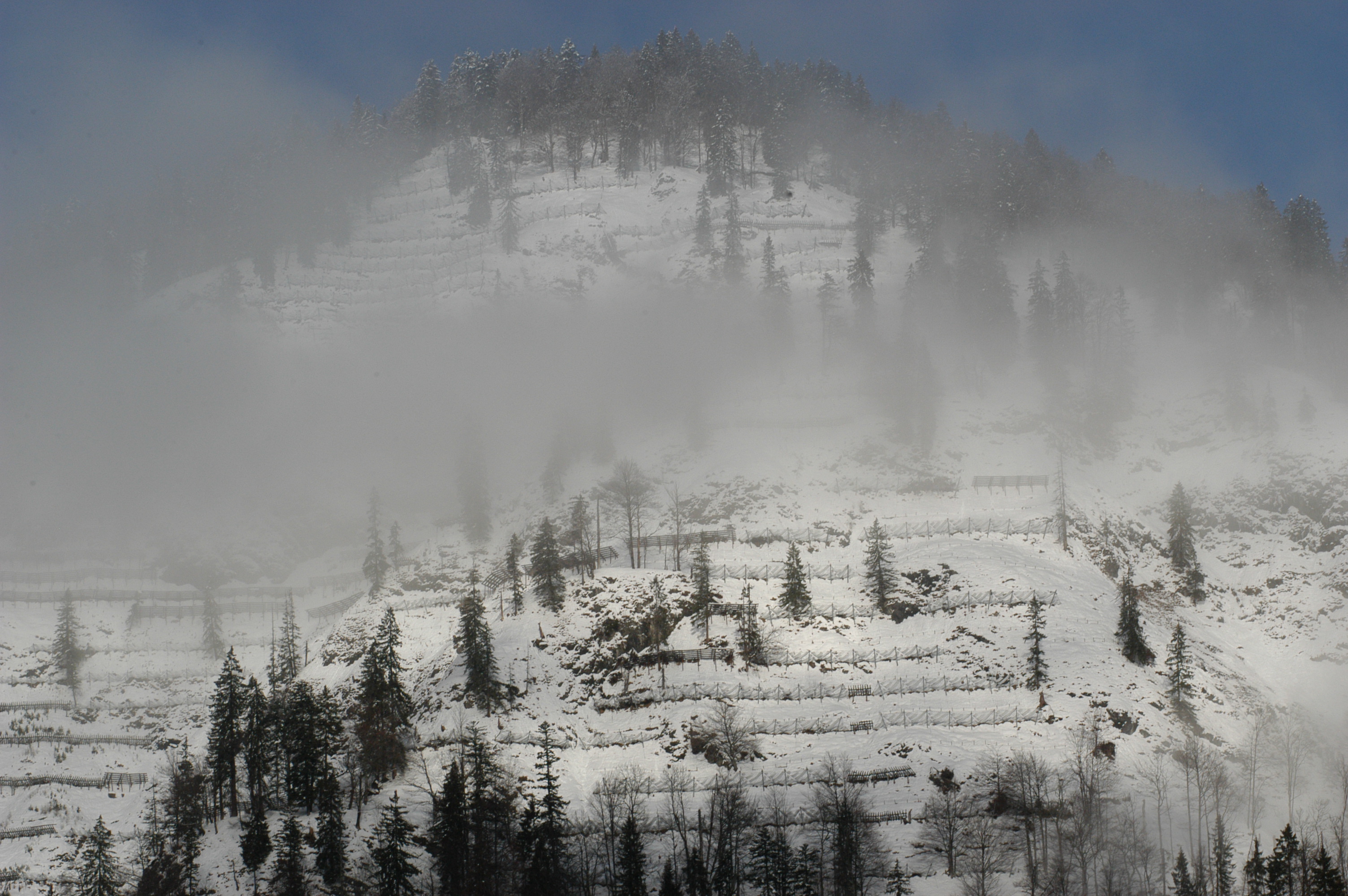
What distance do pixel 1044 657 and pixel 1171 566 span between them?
81.8 feet

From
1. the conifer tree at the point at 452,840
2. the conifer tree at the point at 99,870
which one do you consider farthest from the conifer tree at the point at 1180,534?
the conifer tree at the point at 99,870

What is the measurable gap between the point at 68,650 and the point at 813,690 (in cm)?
6543

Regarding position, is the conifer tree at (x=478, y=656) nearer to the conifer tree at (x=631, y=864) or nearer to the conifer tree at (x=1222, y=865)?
the conifer tree at (x=631, y=864)

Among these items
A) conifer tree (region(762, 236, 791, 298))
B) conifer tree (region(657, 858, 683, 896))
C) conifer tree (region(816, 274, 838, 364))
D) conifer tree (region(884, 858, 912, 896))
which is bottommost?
conifer tree (region(884, 858, 912, 896))

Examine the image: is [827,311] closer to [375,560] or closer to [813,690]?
[375,560]

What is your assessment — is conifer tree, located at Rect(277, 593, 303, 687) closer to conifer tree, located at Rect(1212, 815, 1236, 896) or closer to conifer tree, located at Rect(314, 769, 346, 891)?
conifer tree, located at Rect(314, 769, 346, 891)

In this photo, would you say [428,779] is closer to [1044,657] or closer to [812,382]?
[1044,657]

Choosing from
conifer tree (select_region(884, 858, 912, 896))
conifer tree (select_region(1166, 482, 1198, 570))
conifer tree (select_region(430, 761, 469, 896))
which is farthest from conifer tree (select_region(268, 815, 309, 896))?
conifer tree (select_region(1166, 482, 1198, 570))

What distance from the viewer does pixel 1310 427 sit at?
310 ft

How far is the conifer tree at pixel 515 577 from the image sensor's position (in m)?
75.2

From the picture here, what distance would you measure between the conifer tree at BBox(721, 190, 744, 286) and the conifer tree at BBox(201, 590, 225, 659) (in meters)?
78.1

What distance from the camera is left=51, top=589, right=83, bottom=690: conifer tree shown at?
3078 inches

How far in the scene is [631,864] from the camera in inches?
1885

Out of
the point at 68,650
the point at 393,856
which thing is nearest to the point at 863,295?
the point at 393,856
